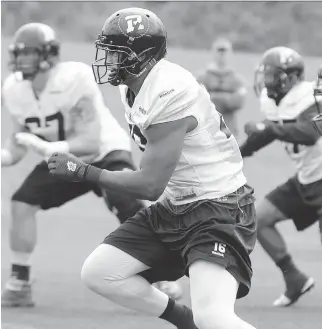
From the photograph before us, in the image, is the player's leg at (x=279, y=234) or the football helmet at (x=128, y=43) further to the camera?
the player's leg at (x=279, y=234)

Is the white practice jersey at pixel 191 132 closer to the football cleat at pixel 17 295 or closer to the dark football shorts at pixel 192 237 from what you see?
the dark football shorts at pixel 192 237

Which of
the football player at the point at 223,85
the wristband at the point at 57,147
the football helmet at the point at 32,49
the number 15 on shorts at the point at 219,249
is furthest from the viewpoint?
the football player at the point at 223,85

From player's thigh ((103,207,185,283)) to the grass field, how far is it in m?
1.11

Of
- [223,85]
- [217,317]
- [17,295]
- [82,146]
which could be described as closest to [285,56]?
[82,146]

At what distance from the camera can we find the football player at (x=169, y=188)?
3887 millimetres

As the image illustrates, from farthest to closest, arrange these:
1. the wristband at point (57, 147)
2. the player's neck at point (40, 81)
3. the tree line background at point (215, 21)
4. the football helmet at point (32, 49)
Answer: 1. the tree line background at point (215, 21)
2. the player's neck at point (40, 81)
3. the football helmet at point (32, 49)
4. the wristband at point (57, 147)

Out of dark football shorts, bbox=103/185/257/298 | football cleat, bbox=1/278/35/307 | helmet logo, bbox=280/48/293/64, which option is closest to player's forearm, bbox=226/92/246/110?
helmet logo, bbox=280/48/293/64

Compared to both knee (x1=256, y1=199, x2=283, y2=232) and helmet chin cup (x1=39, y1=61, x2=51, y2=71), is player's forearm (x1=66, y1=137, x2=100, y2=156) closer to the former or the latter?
helmet chin cup (x1=39, y1=61, x2=51, y2=71)

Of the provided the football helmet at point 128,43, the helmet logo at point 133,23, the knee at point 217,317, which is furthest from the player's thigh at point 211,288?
the helmet logo at point 133,23

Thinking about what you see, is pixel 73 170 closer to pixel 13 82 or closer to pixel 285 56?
pixel 13 82

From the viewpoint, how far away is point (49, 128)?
6.12 metres

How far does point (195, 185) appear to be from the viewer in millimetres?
4121

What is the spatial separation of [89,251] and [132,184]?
418 centimetres

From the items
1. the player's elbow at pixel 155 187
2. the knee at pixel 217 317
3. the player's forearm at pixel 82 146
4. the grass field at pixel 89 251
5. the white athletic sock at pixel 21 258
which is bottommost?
the grass field at pixel 89 251
